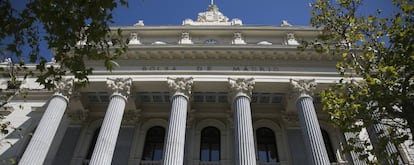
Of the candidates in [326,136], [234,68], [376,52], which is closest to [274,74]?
[234,68]

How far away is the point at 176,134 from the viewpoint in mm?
16312

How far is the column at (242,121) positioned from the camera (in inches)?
596

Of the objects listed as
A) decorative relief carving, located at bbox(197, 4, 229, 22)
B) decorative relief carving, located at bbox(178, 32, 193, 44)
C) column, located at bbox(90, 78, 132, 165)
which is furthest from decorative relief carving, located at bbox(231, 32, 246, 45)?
column, located at bbox(90, 78, 132, 165)

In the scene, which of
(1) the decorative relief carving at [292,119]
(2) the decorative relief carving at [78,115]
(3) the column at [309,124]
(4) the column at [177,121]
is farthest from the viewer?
(2) the decorative relief carving at [78,115]

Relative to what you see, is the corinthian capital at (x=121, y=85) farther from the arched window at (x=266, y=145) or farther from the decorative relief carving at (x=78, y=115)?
the arched window at (x=266, y=145)

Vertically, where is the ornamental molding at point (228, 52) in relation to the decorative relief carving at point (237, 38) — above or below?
below

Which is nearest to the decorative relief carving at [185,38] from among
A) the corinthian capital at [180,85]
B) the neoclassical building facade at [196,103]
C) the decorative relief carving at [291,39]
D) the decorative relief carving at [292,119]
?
the neoclassical building facade at [196,103]

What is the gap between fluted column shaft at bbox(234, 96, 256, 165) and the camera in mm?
15023

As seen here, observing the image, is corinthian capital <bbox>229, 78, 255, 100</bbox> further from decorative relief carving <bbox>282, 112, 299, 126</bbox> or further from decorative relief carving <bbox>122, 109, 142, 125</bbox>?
decorative relief carving <bbox>122, 109, 142, 125</bbox>

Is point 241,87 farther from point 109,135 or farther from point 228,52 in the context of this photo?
point 109,135

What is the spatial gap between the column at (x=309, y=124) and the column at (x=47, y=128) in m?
12.9

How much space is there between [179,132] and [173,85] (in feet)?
11.8

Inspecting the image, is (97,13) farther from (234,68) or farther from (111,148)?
(234,68)

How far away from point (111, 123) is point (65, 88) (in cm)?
444
